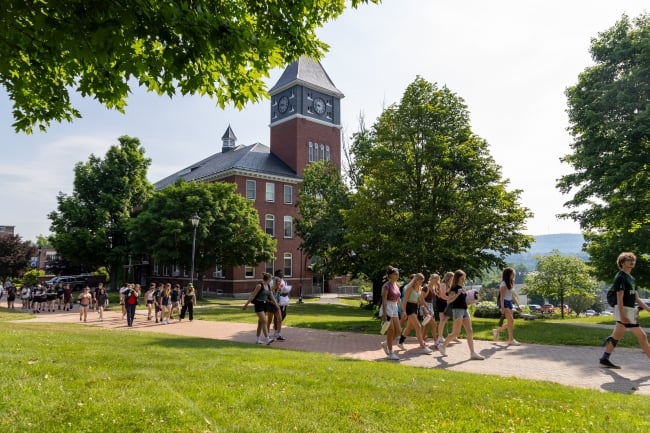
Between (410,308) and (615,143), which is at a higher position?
(615,143)

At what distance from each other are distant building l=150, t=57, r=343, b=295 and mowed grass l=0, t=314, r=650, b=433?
1513 inches

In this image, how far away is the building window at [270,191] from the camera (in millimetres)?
49656

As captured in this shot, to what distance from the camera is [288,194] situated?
169 feet

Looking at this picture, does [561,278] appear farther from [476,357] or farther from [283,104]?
[476,357]

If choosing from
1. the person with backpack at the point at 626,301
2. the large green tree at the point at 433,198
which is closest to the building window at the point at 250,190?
the large green tree at the point at 433,198

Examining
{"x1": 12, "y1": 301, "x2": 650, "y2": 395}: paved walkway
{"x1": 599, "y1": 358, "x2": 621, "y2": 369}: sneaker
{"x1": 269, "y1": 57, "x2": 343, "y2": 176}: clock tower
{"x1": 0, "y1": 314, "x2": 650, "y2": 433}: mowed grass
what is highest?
{"x1": 269, "y1": 57, "x2": 343, "y2": 176}: clock tower

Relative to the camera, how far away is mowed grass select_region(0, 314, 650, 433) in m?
4.55

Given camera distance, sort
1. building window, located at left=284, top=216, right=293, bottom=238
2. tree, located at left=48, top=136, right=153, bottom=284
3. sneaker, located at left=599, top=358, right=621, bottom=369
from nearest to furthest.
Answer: sneaker, located at left=599, top=358, right=621, bottom=369 < tree, located at left=48, top=136, right=153, bottom=284 < building window, located at left=284, top=216, right=293, bottom=238

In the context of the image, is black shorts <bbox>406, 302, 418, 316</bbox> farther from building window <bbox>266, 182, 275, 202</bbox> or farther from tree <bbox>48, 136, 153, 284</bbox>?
building window <bbox>266, 182, 275, 202</bbox>

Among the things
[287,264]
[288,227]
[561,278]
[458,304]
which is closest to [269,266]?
[287,264]

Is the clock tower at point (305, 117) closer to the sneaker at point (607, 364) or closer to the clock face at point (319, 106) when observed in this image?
the clock face at point (319, 106)

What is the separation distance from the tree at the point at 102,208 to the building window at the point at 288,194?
46.8 ft

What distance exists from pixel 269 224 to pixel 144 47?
43950 millimetres

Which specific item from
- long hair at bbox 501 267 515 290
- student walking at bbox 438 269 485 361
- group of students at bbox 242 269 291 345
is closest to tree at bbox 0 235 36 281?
group of students at bbox 242 269 291 345
